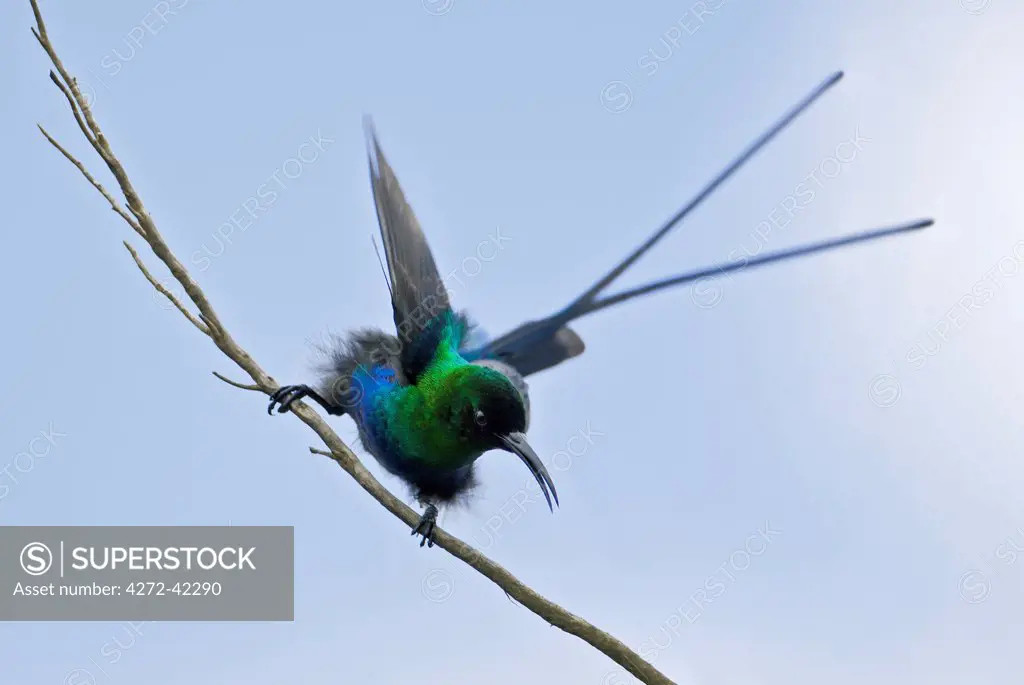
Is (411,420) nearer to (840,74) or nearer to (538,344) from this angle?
(538,344)

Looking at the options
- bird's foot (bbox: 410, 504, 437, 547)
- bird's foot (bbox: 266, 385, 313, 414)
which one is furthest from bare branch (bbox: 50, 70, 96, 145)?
bird's foot (bbox: 410, 504, 437, 547)

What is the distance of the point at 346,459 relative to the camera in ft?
13.1

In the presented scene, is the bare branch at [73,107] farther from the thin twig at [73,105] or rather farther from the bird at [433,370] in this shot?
the bird at [433,370]

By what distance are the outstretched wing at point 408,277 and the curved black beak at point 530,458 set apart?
70 cm

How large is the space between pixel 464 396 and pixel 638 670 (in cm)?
136

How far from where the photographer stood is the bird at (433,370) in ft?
14.1

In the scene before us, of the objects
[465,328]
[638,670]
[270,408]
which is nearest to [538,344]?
[465,328]

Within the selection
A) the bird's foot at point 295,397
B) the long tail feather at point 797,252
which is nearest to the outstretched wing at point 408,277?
the bird's foot at point 295,397

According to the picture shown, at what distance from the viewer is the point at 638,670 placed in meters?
3.81

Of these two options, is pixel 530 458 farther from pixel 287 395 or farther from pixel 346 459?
pixel 287 395

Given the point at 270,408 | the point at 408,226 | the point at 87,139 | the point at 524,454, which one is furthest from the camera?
the point at 408,226

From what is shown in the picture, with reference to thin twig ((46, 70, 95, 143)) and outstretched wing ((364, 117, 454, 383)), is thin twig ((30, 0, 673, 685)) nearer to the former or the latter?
thin twig ((46, 70, 95, 143))

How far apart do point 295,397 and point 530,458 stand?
50.7 inches

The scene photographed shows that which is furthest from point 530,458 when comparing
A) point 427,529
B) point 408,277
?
point 408,277
